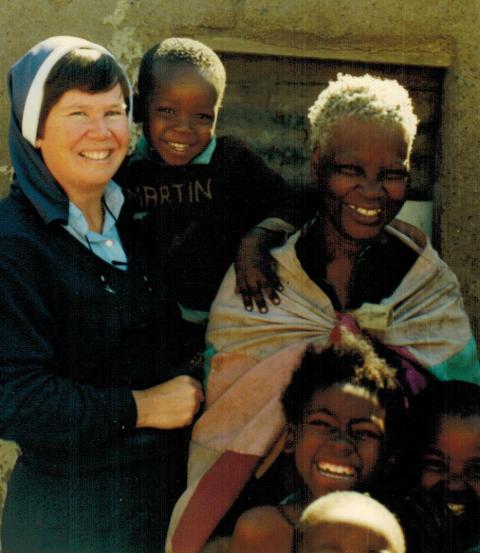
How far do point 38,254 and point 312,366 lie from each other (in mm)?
878

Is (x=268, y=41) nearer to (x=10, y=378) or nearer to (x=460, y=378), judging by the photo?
(x=460, y=378)

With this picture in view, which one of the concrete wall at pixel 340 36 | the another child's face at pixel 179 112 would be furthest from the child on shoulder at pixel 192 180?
the concrete wall at pixel 340 36

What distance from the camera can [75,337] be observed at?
2.55 m

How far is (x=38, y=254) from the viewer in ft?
8.13

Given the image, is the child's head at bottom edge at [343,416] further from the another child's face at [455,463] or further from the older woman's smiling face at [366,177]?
the older woman's smiling face at [366,177]

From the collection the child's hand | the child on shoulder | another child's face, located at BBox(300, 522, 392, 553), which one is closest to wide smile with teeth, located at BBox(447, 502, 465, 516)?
another child's face, located at BBox(300, 522, 392, 553)

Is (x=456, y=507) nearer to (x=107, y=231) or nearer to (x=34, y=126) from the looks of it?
(x=107, y=231)

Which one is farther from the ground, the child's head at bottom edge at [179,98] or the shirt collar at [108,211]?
the child's head at bottom edge at [179,98]

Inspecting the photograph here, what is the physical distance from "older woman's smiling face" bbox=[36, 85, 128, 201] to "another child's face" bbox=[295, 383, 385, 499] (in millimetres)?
930

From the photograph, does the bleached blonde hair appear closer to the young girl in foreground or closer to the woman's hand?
the young girl in foreground

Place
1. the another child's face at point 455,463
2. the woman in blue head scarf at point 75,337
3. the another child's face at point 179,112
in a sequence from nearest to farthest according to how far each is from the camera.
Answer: the woman in blue head scarf at point 75,337
the another child's face at point 455,463
the another child's face at point 179,112

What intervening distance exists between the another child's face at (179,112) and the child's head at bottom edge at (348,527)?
1.35m

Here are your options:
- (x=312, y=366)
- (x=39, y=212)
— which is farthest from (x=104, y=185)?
(x=312, y=366)

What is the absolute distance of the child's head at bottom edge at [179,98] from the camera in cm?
309
